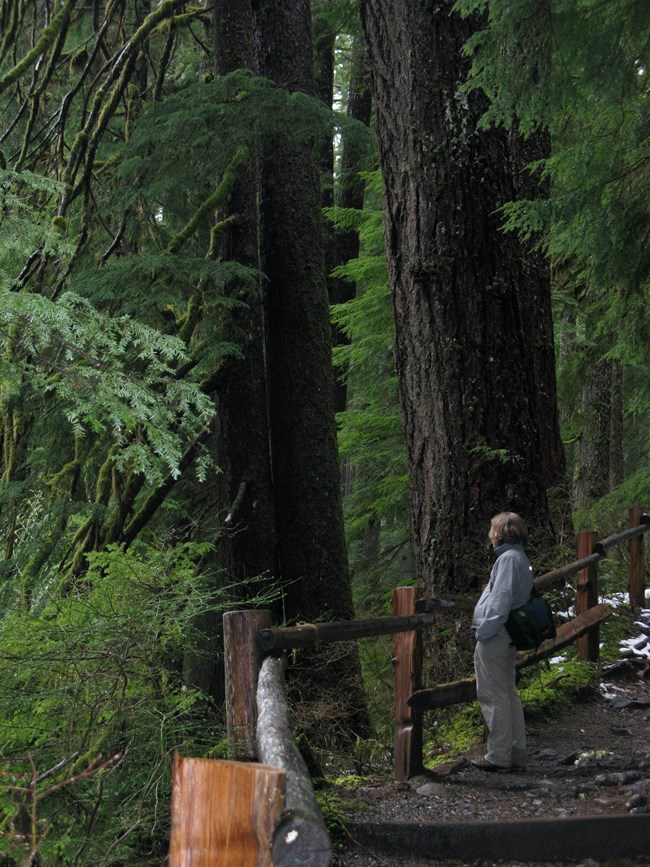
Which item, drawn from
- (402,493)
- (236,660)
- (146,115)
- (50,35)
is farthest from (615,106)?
(402,493)

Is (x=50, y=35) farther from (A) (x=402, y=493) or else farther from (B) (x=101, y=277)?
(A) (x=402, y=493)

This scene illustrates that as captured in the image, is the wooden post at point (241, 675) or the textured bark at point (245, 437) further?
the textured bark at point (245, 437)

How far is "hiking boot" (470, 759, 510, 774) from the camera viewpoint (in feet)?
20.9

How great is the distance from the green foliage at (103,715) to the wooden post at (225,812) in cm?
206

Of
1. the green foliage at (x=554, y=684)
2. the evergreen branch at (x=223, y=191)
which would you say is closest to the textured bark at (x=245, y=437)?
the evergreen branch at (x=223, y=191)

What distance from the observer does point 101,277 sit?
342 inches

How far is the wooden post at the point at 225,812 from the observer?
1837mm

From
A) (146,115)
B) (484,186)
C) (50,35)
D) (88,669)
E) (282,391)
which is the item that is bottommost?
(88,669)

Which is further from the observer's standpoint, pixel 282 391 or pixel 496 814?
pixel 282 391

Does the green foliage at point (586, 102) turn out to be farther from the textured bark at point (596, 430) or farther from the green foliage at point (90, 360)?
the textured bark at point (596, 430)

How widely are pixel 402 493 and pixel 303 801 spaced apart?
10.8m

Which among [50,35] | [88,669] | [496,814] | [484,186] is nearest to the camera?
[88,669]

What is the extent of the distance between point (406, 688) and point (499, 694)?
0.78 meters

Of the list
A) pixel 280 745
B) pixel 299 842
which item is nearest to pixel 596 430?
pixel 280 745
